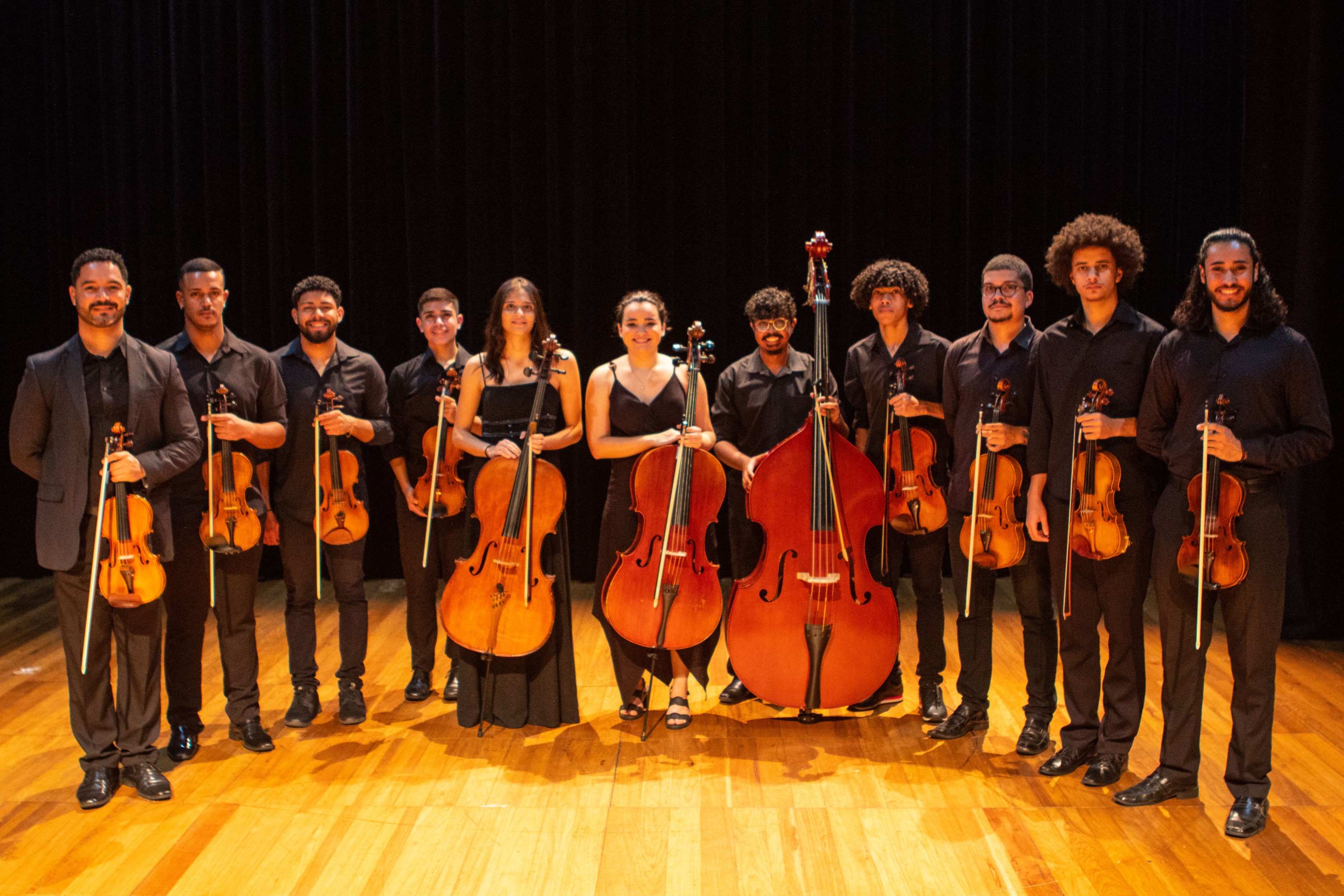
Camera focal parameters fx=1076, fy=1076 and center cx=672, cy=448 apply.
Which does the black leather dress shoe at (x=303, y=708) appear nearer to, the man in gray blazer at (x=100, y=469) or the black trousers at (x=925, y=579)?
the man in gray blazer at (x=100, y=469)

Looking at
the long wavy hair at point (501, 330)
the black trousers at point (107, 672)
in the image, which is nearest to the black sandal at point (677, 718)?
the long wavy hair at point (501, 330)

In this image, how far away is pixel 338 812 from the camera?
3.25m

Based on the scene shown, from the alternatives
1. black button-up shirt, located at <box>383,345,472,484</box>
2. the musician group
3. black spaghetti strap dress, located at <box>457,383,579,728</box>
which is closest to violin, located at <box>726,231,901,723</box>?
the musician group

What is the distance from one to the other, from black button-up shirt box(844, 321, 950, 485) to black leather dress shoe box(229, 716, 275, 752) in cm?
234

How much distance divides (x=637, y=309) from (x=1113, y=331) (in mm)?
1573

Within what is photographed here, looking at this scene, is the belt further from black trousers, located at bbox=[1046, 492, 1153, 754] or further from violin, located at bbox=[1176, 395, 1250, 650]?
black trousers, located at bbox=[1046, 492, 1153, 754]

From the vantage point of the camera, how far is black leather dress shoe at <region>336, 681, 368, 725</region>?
13.1 feet

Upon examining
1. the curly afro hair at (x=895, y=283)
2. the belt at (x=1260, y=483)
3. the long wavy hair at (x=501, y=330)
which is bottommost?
the belt at (x=1260, y=483)

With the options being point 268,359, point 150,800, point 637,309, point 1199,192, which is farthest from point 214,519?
point 1199,192

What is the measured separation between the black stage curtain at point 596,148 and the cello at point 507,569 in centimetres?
270

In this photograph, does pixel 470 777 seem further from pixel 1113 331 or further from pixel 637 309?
pixel 1113 331

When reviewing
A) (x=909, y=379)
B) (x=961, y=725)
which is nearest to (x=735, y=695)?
(x=961, y=725)

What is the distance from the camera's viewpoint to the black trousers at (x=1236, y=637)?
2984 millimetres

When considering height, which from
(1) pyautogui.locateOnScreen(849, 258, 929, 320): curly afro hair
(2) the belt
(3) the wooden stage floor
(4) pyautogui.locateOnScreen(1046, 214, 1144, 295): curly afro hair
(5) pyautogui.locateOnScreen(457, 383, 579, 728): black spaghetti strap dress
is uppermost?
(4) pyautogui.locateOnScreen(1046, 214, 1144, 295): curly afro hair
